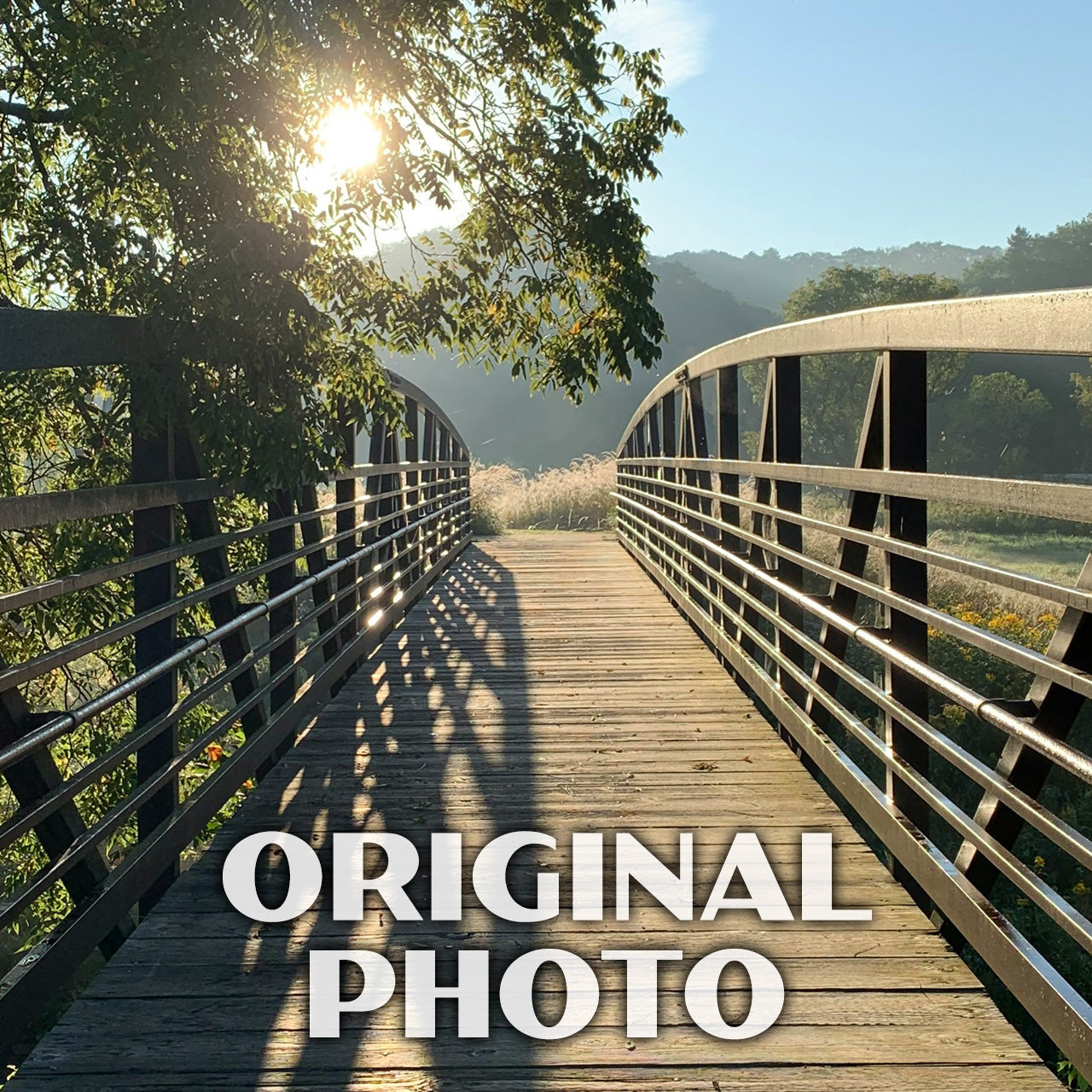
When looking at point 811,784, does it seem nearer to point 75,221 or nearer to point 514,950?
point 514,950

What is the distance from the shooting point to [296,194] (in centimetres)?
495

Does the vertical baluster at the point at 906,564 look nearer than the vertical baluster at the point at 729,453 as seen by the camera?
Yes

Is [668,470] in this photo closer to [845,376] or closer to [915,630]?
[915,630]

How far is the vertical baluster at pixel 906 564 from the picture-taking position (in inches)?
124

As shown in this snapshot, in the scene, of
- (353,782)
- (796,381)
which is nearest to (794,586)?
(796,381)

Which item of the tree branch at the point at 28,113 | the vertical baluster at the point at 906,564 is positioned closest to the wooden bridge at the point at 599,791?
the vertical baluster at the point at 906,564

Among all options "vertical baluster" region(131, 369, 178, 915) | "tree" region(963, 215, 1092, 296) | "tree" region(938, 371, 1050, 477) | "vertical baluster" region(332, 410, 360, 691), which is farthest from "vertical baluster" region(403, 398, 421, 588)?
"tree" region(963, 215, 1092, 296)

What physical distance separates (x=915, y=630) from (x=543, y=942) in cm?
132

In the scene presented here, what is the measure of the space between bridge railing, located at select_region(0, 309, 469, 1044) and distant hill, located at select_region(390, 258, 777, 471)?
336 ft

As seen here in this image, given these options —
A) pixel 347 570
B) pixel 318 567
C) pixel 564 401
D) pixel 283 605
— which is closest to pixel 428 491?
pixel 347 570

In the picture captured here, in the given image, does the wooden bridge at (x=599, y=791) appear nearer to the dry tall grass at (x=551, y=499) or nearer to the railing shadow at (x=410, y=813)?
the railing shadow at (x=410, y=813)

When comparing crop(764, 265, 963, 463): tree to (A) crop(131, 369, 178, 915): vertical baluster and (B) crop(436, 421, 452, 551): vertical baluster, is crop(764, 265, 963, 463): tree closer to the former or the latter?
(B) crop(436, 421, 452, 551): vertical baluster

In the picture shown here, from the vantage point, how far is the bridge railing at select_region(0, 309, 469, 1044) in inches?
98.3

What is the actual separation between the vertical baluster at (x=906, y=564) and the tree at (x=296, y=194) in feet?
7.09
